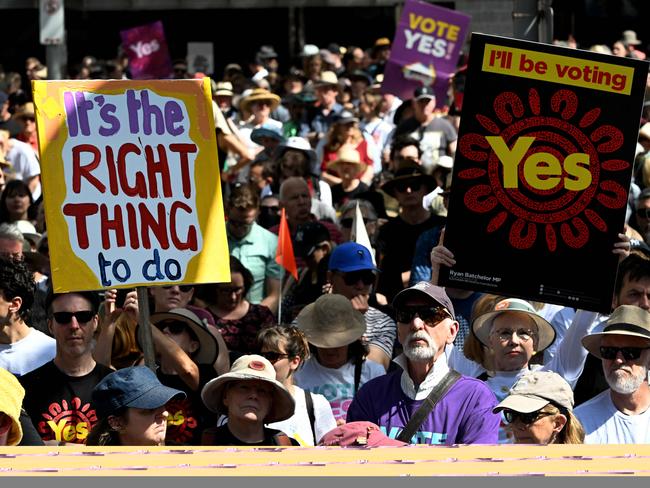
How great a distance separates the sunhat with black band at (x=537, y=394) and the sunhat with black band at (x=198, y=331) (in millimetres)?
1848

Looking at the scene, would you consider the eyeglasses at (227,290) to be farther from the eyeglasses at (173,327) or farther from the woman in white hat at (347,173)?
the woman in white hat at (347,173)

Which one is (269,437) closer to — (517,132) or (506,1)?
(517,132)

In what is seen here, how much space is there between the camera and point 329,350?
739 cm

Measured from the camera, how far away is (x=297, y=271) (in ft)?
31.2

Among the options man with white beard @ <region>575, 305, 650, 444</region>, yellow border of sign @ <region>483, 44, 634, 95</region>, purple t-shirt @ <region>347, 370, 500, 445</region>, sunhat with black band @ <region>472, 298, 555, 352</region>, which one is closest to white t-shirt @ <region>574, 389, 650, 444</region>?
man with white beard @ <region>575, 305, 650, 444</region>

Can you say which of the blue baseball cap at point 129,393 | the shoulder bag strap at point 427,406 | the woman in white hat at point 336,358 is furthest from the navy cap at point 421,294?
the woman in white hat at point 336,358

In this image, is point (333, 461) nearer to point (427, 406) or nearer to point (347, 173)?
point (427, 406)

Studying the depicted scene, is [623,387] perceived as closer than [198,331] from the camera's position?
Yes

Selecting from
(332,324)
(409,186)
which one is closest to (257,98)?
(409,186)

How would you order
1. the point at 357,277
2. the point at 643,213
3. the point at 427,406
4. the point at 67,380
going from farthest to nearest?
the point at 643,213 → the point at 357,277 → the point at 67,380 → the point at 427,406

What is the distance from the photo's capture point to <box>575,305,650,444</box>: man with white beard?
5.96m

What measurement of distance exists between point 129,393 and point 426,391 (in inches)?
48.3

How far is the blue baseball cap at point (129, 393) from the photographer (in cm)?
523

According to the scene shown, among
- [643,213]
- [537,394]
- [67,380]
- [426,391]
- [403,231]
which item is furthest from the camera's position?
[403,231]
